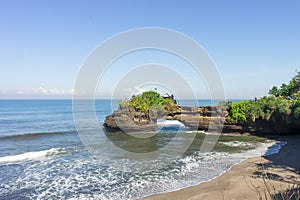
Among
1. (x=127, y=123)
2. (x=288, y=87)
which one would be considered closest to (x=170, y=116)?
(x=127, y=123)

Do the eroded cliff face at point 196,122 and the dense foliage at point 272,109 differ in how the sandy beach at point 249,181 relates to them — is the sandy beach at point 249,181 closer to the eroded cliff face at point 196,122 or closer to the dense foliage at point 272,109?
the dense foliage at point 272,109

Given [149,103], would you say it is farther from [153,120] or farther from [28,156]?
[28,156]

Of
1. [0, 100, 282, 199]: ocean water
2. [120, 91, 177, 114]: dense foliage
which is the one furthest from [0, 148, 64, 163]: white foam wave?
[120, 91, 177, 114]: dense foliage

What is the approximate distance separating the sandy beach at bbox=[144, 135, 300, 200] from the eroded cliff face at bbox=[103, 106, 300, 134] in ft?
31.1

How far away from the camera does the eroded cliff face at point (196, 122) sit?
918 inches

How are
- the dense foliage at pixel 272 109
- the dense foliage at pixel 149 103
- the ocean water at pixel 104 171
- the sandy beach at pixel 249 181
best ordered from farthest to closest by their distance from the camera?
the dense foliage at pixel 149 103, the dense foliage at pixel 272 109, the ocean water at pixel 104 171, the sandy beach at pixel 249 181

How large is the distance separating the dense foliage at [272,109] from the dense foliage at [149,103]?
769cm

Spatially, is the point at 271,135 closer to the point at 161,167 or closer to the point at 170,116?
the point at 170,116

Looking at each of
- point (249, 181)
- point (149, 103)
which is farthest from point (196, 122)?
point (249, 181)

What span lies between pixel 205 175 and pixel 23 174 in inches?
377

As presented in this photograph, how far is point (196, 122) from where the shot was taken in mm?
27859

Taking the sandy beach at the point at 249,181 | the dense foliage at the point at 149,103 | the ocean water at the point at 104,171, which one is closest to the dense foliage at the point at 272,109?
the ocean water at the point at 104,171

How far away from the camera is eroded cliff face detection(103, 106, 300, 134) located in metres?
23.3

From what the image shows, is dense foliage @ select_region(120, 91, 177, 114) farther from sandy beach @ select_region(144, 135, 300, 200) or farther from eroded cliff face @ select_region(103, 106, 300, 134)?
sandy beach @ select_region(144, 135, 300, 200)
